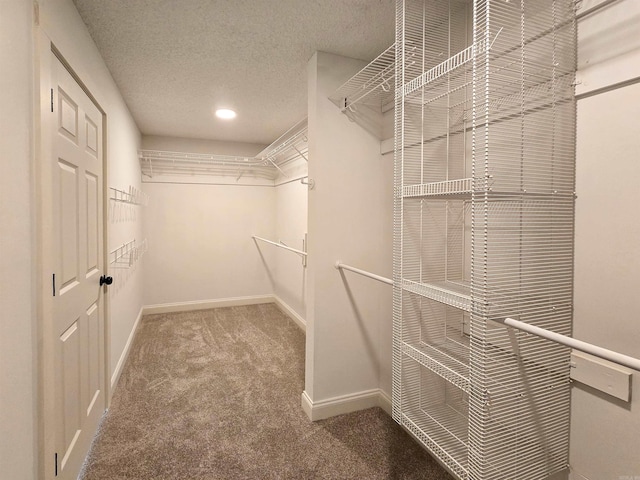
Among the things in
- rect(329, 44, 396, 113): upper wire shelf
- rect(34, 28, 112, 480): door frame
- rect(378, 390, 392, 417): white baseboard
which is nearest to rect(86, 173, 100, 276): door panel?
rect(34, 28, 112, 480): door frame

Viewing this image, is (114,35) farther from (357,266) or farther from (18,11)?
(357,266)

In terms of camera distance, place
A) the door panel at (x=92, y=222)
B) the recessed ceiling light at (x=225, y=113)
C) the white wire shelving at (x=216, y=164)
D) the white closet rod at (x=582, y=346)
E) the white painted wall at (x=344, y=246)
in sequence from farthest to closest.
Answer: the white wire shelving at (x=216, y=164), the recessed ceiling light at (x=225, y=113), the white painted wall at (x=344, y=246), the door panel at (x=92, y=222), the white closet rod at (x=582, y=346)

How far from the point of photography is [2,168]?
1003 mm

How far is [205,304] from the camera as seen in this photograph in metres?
4.62

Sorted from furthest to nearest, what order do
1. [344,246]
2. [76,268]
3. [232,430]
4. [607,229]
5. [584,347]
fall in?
[344,246], [232,430], [76,268], [607,229], [584,347]

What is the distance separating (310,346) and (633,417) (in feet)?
5.17

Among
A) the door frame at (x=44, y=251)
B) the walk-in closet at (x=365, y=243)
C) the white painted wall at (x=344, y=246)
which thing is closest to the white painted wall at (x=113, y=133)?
the walk-in closet at (x=365, y=243)

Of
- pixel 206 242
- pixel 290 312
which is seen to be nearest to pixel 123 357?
pixel 290 312

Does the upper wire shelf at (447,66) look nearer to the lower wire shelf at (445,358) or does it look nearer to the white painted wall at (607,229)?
the white painted wall at (607,229)

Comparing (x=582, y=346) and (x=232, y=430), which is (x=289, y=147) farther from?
(x=582, y=346)

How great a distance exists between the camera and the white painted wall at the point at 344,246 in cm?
212

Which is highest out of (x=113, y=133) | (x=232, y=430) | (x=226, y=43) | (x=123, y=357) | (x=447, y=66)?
(x=226, y=43)

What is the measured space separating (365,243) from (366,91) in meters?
0.95

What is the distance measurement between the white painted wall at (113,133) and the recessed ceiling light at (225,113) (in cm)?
81
